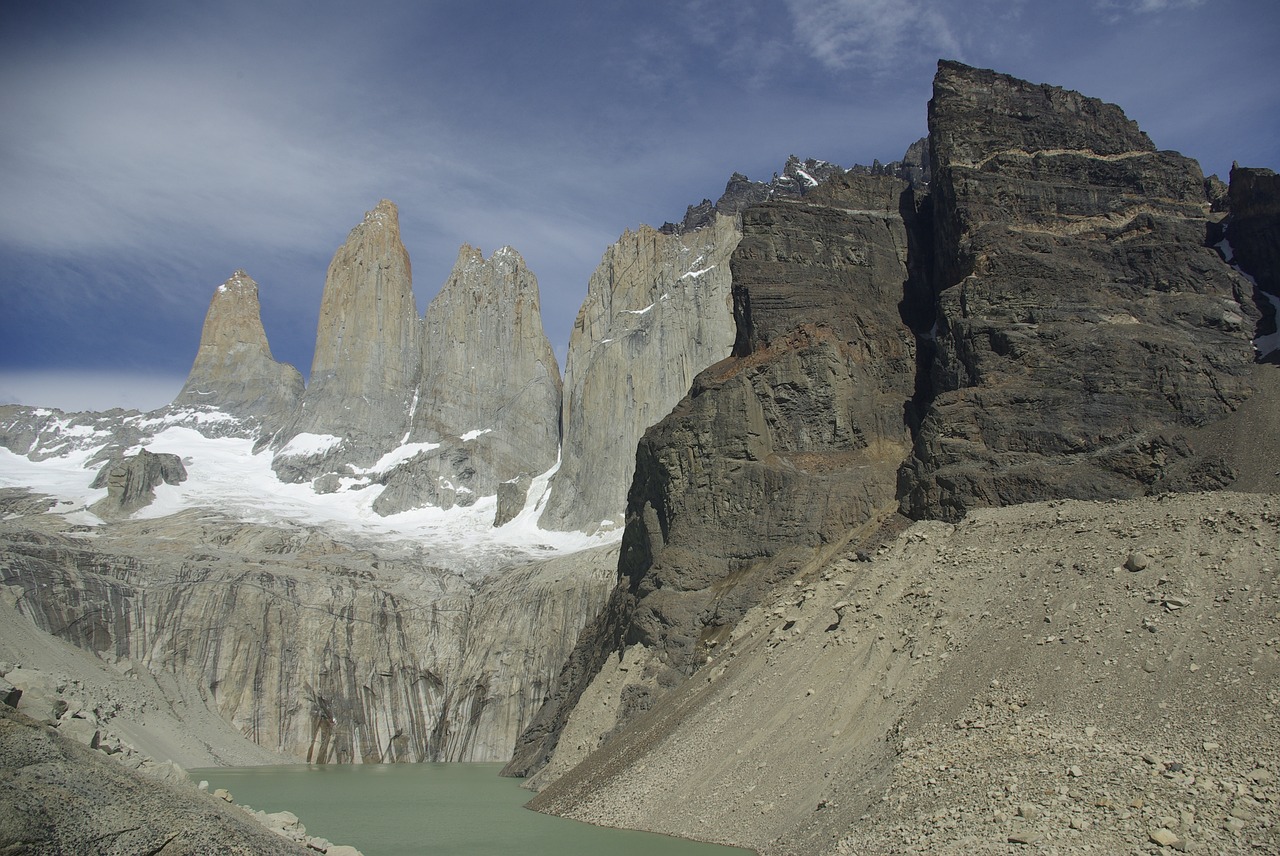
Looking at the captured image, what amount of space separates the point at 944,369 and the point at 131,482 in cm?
6223

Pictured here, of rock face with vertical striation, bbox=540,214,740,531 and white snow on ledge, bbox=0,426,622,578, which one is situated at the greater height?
rock face with vertical striation, bbox=540,214,740,531

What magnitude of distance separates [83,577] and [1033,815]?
54747 millimetres

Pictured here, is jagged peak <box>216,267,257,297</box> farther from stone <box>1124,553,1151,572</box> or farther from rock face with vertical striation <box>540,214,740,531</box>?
stone <box>1124,553,1151,572</box>

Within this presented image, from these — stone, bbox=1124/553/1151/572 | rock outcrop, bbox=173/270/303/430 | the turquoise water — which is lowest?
the turquoise water

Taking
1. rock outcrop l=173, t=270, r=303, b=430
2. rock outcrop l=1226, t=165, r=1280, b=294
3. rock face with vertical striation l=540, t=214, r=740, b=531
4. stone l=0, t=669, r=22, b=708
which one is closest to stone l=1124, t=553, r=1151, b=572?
rock outcrop l=1226, t=165, r=1280, b=294

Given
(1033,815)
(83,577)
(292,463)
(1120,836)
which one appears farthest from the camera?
(292,463)

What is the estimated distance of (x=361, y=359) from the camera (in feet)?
328

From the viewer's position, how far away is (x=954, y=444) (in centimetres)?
3566

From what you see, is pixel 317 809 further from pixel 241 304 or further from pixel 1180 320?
pixel 241 304

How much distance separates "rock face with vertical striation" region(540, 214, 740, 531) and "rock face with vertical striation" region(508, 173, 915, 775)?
34284 mm

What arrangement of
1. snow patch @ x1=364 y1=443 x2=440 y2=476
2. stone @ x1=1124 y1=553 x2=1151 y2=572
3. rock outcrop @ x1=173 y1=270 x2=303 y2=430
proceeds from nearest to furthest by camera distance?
stone @ x1=1124 y1=553 x2=1151 y2=572 < snow patch @ x1=364 y1=443 x2=440 y2=476 < rock outcrop @ x1=173 y1=270 x2=303 y2=430

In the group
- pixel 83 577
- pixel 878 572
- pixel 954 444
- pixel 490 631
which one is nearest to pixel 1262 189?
pixel 954 444

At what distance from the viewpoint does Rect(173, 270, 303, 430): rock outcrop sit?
110 meters

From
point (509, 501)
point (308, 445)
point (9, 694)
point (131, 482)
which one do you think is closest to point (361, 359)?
point (308, 445)
